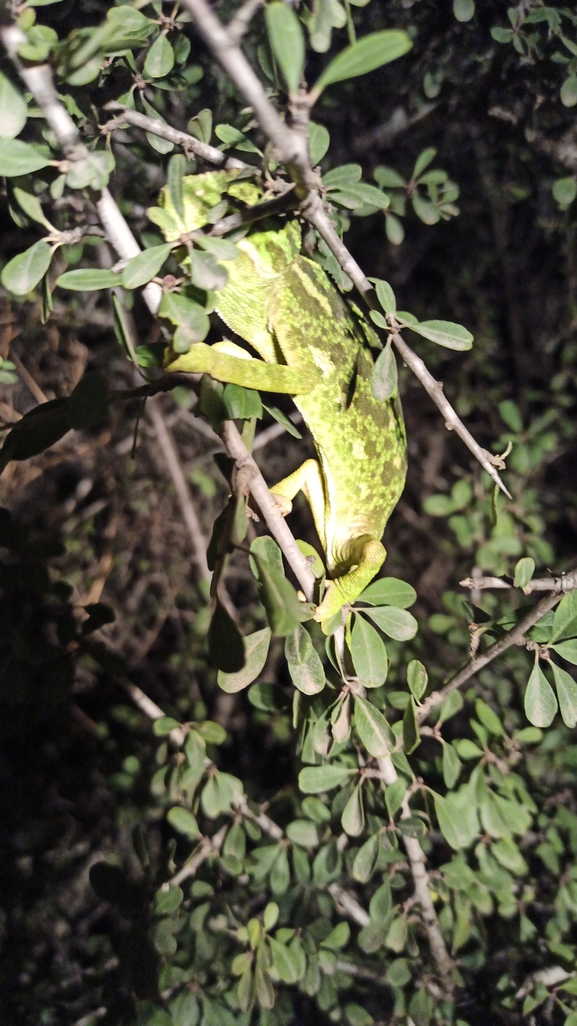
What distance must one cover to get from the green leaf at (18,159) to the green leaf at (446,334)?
491 mm

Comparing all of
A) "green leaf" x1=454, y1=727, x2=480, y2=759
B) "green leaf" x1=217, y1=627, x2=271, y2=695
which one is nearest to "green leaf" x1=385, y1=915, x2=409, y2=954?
"green leaf" x1=454, y1=727, x2=480, y2=759

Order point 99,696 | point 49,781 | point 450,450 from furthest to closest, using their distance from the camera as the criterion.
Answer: point 450,450, point 99,696, point 49,781

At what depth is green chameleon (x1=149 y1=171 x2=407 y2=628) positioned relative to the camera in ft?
3.88

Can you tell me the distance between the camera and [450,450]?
2924 mm

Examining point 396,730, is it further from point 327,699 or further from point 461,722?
point 461,722

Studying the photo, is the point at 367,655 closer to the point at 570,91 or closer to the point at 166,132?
the point at 166,132

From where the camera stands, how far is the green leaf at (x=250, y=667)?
78cm

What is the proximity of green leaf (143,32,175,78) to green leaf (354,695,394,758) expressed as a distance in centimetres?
95

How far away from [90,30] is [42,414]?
40cm

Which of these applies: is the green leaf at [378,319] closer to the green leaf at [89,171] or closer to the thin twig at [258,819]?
the green leaf at [89,171]

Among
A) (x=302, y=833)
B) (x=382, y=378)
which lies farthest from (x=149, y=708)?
(x=382, y=378)

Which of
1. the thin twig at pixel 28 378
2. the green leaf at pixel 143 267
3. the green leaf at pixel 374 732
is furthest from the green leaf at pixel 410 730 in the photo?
the thin twig at pixel 28 378

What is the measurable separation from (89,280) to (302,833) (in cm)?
100

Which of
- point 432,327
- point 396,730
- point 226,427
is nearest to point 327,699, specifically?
point 396,730
